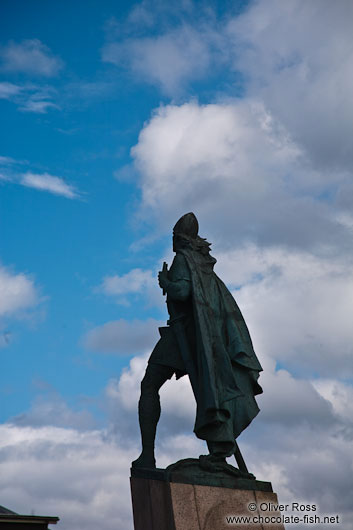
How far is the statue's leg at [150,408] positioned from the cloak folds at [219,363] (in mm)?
527

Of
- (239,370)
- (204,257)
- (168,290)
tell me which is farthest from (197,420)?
(204,257)

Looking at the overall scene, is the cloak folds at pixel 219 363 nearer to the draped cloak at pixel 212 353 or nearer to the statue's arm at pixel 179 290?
the draped cloak at pixel 212 353

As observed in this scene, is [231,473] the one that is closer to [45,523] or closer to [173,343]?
[173,343]

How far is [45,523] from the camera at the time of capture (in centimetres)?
1305

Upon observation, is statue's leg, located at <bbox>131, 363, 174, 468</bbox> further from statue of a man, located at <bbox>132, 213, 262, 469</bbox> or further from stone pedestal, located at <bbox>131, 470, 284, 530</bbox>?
stone pedestal, located at <bbox>131, 470, 284, 530</bbox>

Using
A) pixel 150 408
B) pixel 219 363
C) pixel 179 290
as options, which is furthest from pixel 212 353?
pixel 150 408

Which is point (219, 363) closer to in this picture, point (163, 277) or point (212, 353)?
point (212, 353)

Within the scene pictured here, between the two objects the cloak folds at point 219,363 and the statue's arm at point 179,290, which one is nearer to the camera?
the cloak folds at point 219,363

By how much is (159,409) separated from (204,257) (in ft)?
8.69

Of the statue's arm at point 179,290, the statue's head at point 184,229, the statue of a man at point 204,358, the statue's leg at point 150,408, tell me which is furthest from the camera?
the statue's head at point 184,229

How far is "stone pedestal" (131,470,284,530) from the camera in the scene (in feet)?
23.0

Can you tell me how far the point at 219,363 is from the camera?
8.66 metres

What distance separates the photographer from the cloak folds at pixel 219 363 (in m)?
8.20

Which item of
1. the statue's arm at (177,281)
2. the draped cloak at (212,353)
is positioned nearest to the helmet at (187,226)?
the draped cloak at (212,353)
